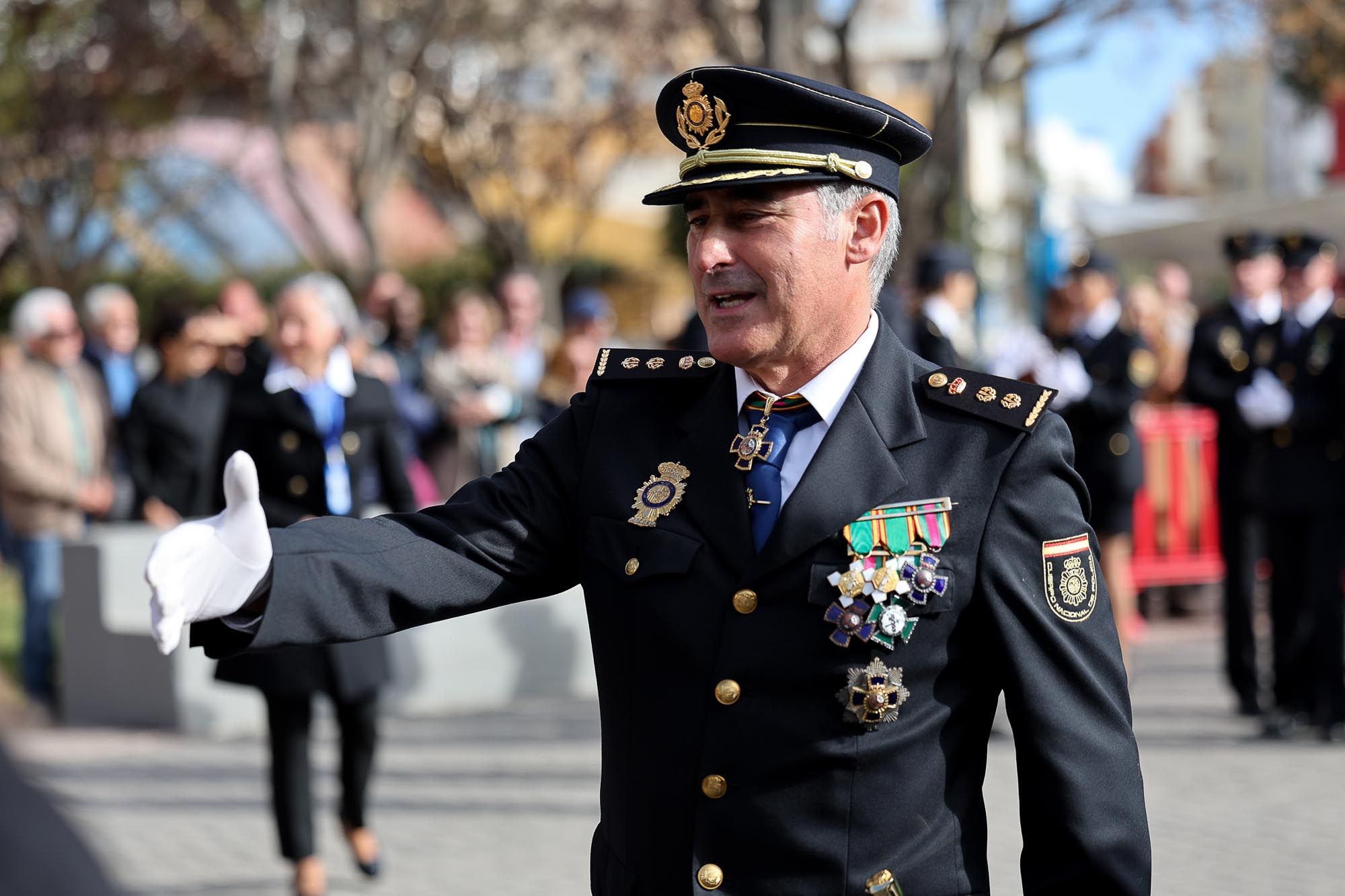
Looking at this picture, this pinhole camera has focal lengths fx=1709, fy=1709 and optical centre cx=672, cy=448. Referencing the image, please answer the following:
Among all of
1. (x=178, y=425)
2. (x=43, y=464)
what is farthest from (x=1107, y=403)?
(x=43, y=464)

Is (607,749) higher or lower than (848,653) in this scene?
lower

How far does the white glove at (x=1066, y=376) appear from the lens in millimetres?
8242

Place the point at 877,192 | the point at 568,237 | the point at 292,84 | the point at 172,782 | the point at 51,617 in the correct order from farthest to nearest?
1. the point at 568,237
2. the point at 292,84
3. the point at 51,617
4. the point at 172,782
5. the point at 877,192

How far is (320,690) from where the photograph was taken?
5.84 meters

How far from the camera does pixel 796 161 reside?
8.52 ft

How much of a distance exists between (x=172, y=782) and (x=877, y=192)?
228 inches

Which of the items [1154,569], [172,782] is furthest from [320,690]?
[1154,569]

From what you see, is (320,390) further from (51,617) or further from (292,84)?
(292,84)

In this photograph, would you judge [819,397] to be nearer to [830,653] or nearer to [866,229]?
[866,229]

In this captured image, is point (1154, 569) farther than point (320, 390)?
Yes

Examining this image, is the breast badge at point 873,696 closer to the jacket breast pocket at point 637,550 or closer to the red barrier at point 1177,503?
the jacket breast pocket at point 637,550

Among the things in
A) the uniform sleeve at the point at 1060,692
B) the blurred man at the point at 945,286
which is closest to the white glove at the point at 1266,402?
the blurred man at the point at 945,286

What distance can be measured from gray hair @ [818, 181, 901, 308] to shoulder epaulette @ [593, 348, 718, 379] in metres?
0.30

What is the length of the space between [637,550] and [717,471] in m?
0.17
